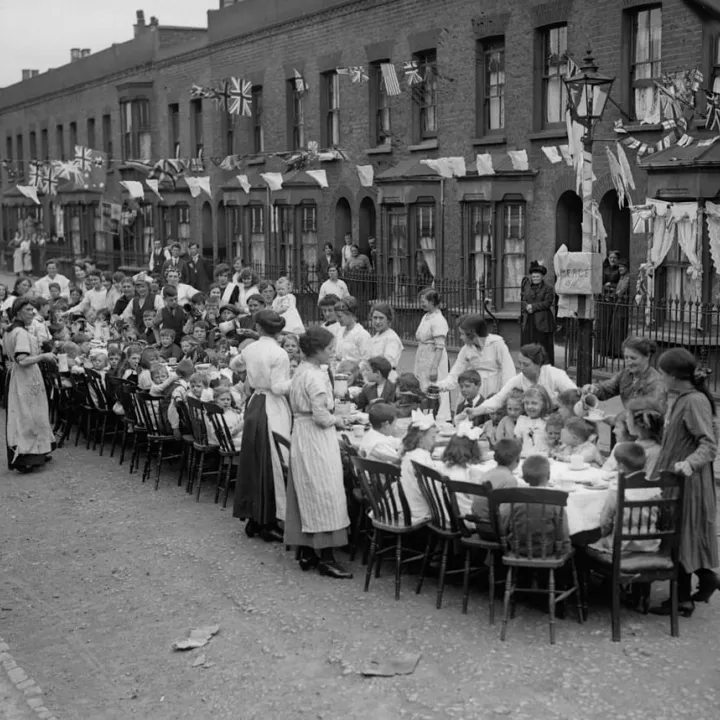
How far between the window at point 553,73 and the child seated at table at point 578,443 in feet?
42.3

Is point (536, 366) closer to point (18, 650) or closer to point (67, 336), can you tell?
point (18, 650)

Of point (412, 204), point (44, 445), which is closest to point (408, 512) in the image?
point (44, 445)

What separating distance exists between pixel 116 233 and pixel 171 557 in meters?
32.0

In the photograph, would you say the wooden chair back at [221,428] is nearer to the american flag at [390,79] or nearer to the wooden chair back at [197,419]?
the wooden chair back at [197,419]

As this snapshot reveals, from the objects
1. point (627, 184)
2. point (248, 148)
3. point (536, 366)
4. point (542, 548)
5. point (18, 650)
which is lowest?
point (18, 650)

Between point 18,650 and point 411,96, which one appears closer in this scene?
point 18,650

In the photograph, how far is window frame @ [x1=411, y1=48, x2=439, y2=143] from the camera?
79.2ft

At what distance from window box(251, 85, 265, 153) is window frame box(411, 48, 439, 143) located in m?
7.59

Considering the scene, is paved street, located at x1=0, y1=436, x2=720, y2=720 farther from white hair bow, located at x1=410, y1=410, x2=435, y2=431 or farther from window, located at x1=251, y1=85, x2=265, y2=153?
window, located at x1=251, y1=85, x2=265, y2=153

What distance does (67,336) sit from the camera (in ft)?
54.0

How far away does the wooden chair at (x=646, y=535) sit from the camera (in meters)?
7.45

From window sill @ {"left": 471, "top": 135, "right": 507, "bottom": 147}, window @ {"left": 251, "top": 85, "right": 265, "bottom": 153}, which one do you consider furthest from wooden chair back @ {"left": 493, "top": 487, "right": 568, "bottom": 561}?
window @ {"left": 251, "top": 85, "right": 265, "bottom": 153}

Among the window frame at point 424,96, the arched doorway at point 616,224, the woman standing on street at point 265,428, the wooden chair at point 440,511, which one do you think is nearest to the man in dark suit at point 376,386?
the woman standing on street at point 265,428

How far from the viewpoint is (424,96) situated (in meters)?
24.5
